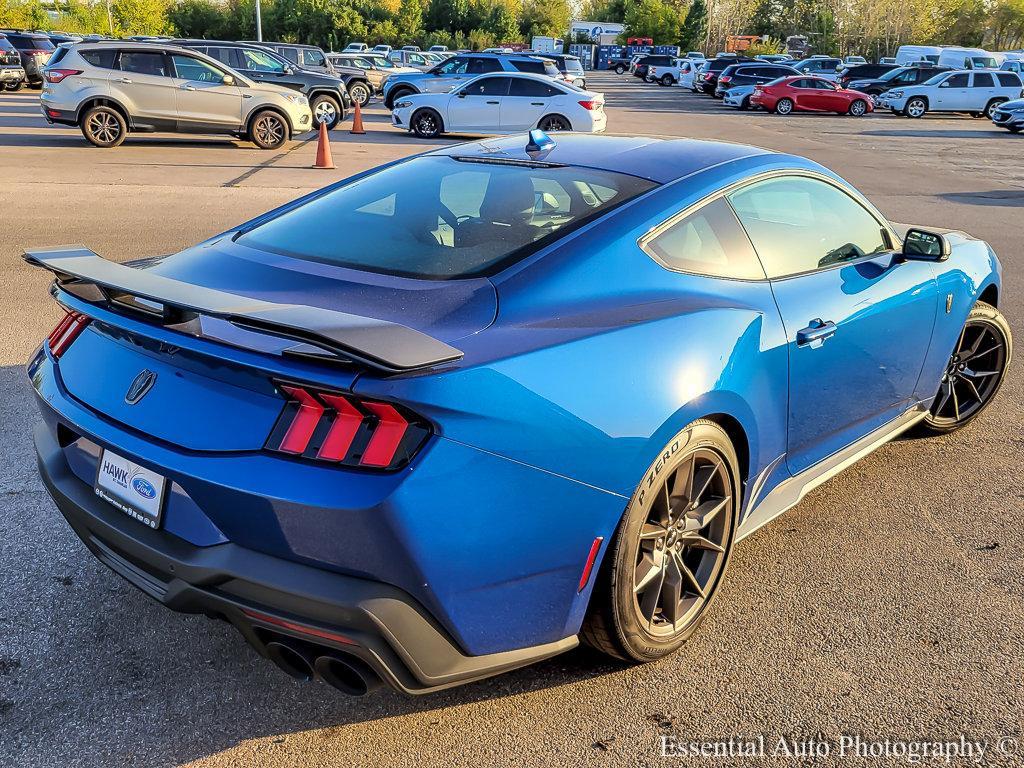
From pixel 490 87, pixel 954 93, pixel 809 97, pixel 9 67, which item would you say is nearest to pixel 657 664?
pixel 490 87

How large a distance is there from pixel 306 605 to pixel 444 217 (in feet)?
5.19

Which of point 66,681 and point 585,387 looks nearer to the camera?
point 585,387

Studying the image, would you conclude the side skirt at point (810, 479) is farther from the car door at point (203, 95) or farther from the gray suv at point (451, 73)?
the gray suv at point (451, 73)

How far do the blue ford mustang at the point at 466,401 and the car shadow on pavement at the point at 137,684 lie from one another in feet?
1.32

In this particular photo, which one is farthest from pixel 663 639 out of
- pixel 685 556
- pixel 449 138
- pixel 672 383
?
pixel 449 138

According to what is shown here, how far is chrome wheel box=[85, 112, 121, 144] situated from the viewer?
624 inches

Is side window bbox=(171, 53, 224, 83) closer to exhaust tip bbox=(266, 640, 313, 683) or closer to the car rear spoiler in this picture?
the car rear spoiler

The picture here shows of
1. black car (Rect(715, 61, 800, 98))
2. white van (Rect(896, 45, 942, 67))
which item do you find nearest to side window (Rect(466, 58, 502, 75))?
black car (Rect(715, 61, 800, 98))

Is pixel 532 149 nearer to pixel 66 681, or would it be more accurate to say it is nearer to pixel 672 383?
pixel 672 383

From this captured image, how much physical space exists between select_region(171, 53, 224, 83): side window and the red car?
2479cm

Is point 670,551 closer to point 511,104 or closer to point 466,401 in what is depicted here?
point 466,401

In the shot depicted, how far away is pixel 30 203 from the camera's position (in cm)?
1048

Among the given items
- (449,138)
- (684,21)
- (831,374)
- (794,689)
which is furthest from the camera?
(684,21)

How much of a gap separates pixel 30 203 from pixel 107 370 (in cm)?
936
